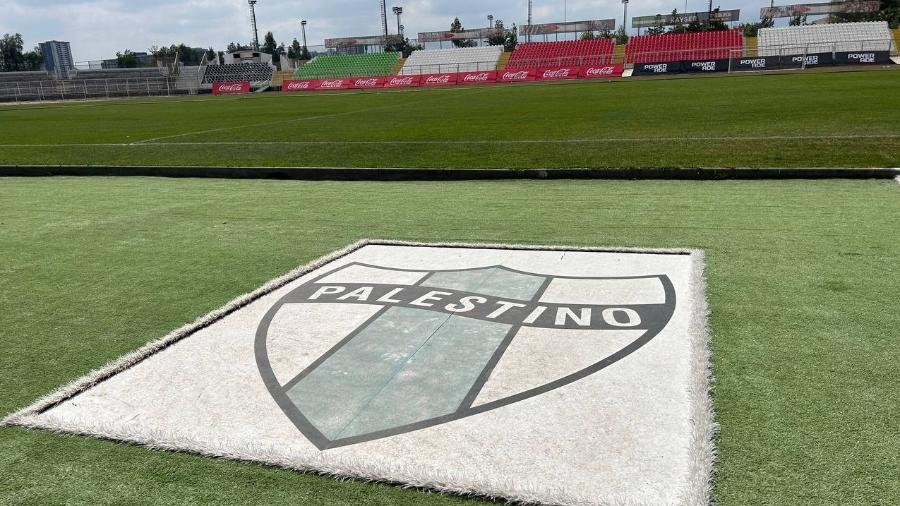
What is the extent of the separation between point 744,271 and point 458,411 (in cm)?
307

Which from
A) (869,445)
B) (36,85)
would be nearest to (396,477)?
(869,445)

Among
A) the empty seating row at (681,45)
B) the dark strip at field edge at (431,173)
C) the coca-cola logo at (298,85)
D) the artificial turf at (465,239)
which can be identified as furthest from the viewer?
the coca-cola logo at (298,85)

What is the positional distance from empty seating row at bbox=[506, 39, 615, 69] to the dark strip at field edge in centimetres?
5523

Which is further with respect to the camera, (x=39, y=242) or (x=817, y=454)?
(x=39, y=242)

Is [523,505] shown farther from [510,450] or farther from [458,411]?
[458,411]

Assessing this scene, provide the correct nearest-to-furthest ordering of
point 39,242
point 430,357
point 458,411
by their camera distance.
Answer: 1. point 458,411
2. point 430,357
3. point 39,242

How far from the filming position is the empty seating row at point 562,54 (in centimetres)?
6399

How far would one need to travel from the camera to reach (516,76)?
5828 cm

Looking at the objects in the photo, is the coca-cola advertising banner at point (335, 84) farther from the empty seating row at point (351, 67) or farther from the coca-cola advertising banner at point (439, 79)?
the empty seating row at point (351, 67)

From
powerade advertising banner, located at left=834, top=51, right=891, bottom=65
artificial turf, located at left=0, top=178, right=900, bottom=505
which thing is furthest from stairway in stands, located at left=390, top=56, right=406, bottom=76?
artificial turf, located at left=0, top=178, right=900, bottom=505

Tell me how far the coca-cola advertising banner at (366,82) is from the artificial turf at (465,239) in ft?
174

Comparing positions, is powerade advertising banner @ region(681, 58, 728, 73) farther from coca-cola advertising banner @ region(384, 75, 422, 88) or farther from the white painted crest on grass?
the white painted crest on grass

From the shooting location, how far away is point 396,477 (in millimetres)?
2561

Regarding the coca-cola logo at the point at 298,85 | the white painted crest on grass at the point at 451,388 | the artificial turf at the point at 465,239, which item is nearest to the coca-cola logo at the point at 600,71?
the coca-cola logo at the point at 298,85
